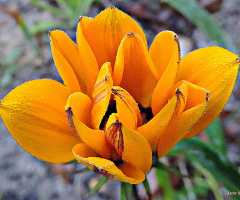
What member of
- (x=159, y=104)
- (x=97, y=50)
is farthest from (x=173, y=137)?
(x=97, y=50)

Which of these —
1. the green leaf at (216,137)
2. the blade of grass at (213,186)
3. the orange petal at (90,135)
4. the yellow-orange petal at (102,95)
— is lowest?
the blade of grass at (213,186)

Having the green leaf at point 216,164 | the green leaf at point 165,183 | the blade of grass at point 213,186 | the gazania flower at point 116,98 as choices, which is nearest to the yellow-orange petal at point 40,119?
the gazania flower at point 116,98

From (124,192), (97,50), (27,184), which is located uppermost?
(97,50)

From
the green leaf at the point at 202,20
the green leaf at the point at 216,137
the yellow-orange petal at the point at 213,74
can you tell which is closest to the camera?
the yellow-orange petal at the point at 213,74

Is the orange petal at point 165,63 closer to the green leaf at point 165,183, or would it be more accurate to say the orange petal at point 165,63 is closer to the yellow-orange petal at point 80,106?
the yellow-orange petal at point 80,106

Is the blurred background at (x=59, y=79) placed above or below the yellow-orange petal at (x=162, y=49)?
below

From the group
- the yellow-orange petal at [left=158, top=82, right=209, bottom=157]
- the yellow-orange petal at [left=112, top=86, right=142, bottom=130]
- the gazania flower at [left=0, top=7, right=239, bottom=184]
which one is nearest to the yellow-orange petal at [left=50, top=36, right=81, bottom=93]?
the gazania flower at [left=0, top=7, right=239, bottom=184]

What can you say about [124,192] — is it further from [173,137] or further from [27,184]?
[27,184]

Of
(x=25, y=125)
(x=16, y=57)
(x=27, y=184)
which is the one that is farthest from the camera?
(x=16, y=57)
